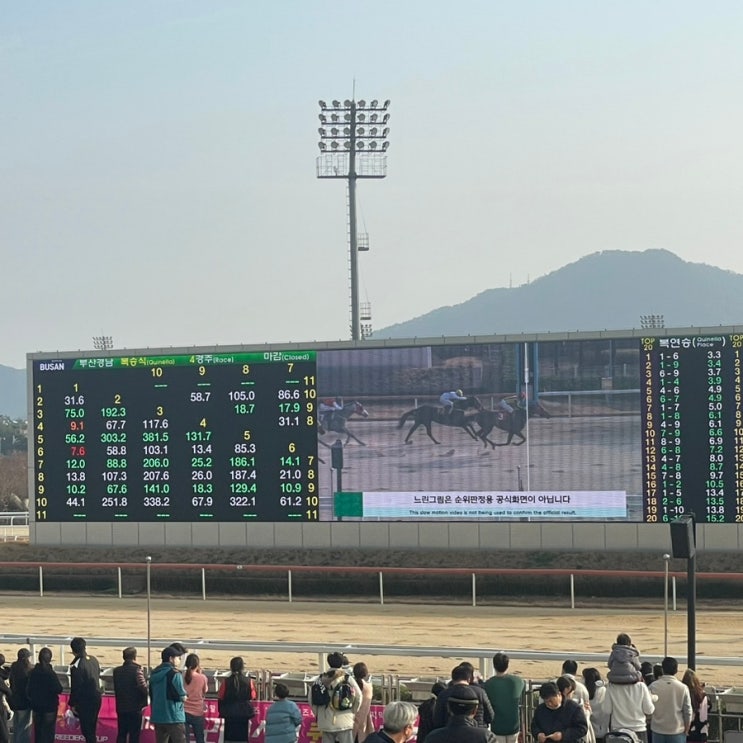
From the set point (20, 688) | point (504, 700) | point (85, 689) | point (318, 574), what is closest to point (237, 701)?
point (85, 689)

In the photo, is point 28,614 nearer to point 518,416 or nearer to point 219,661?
point 219,661

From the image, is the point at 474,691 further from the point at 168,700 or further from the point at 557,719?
the point at 168,700

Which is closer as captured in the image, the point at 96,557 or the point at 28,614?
the point at 28,614

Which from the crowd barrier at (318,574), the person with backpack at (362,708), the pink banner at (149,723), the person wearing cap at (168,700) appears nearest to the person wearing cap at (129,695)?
the person wearing cap at (168,700)

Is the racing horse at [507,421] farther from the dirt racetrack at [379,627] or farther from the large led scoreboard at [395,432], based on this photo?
the dirt racetrack at [379,627]

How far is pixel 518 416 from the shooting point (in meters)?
21.6

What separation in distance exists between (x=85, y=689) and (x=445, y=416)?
11610mm

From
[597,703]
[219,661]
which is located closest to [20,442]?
[219,661]

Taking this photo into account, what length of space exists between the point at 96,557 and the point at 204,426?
324cm

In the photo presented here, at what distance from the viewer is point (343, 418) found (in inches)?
879

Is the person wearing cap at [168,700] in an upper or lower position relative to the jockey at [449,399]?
lower

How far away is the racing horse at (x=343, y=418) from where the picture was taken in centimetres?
2228

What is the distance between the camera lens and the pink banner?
1111 cm

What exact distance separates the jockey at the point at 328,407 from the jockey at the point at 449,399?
1.63m
